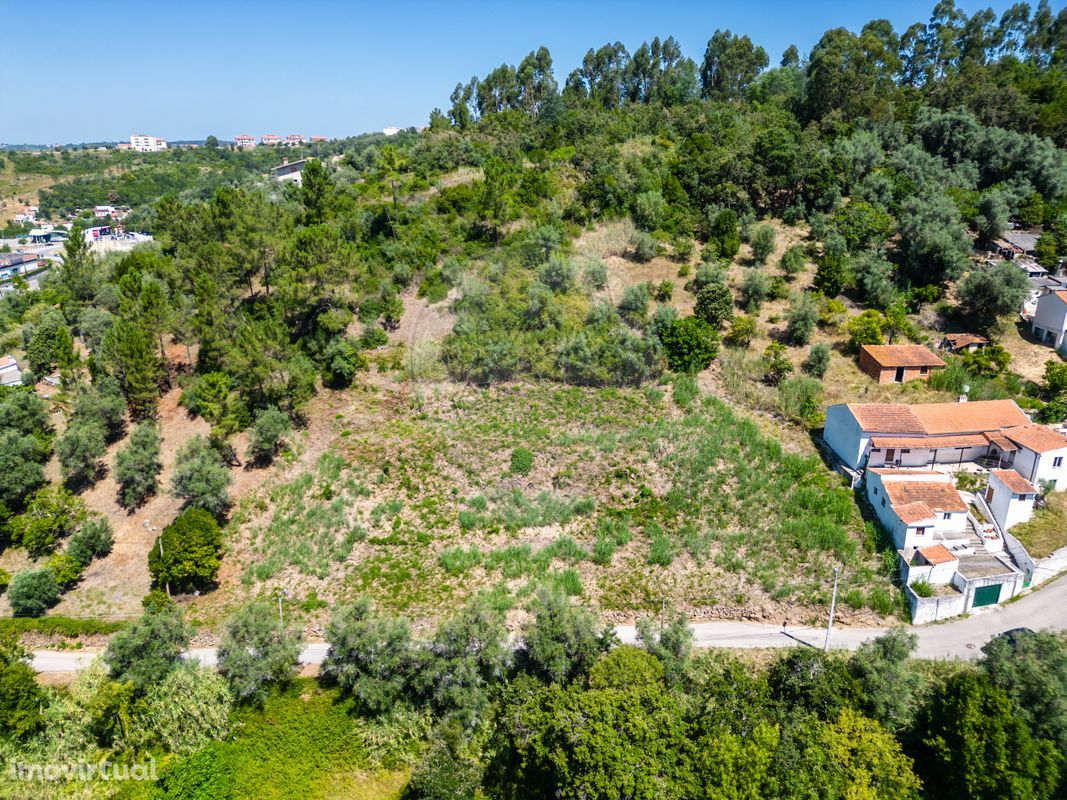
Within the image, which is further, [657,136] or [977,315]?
[657,136]

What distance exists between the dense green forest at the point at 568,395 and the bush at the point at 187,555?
0.48ft

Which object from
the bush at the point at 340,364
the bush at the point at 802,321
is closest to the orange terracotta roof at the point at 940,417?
the bush at the point at 802,321

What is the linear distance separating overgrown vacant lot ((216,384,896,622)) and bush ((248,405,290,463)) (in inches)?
81.5

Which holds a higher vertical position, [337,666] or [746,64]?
[746,64]

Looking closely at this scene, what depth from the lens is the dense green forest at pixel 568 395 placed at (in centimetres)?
2003

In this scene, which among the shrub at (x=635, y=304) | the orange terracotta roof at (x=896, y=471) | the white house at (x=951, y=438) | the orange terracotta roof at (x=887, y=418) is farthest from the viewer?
the shrub at (x=635, y=304)

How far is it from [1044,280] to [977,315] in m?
7.19

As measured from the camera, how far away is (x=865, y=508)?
29.9 meters

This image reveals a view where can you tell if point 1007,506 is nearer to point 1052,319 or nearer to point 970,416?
point 970,416

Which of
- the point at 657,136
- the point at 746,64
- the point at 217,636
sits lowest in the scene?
the point at 217,636

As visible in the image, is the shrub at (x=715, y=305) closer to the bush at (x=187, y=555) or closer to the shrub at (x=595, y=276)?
the shrub at (x=595, y=276)

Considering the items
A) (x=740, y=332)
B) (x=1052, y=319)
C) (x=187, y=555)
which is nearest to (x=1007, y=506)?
(x=740, y=332)

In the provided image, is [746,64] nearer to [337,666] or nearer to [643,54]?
[643,54]

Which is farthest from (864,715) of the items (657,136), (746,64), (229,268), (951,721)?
(746,64)
